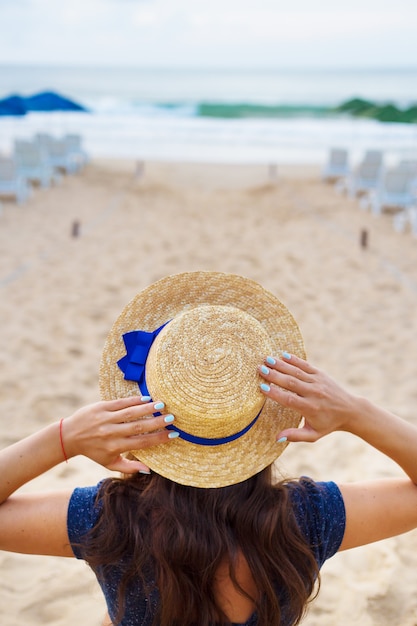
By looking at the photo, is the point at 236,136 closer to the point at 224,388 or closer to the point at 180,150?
the point at 180,150

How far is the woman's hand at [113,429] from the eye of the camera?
1.08 m

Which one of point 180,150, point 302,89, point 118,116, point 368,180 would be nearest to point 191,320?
point 368,180

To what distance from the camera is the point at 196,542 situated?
3.96 ft

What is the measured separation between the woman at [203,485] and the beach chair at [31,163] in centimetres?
1178

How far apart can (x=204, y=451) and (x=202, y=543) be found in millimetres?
189

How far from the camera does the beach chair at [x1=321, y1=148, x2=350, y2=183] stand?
565 inches

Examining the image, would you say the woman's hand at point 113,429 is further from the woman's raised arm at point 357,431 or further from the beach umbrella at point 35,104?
the beach umbrella at point 35,104

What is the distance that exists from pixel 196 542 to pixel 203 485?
0.14 meters

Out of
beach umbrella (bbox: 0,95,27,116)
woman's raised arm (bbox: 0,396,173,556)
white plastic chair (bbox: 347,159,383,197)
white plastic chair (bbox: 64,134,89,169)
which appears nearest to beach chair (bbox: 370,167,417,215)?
white plastic chair (bbox: 347,159,383,197)

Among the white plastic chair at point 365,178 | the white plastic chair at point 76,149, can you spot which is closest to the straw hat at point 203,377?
the white plastic chair at point 365,178

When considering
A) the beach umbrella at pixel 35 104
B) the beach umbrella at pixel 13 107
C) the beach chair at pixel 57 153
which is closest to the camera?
the beach umbrella at pixel 13 107

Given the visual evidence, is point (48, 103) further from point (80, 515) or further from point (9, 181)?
point (80, 515)

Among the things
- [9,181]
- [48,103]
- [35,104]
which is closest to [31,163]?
[35,104]

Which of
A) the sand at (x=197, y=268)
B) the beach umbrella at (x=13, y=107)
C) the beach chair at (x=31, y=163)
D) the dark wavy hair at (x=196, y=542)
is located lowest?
the sand at (x=197, y=268)
